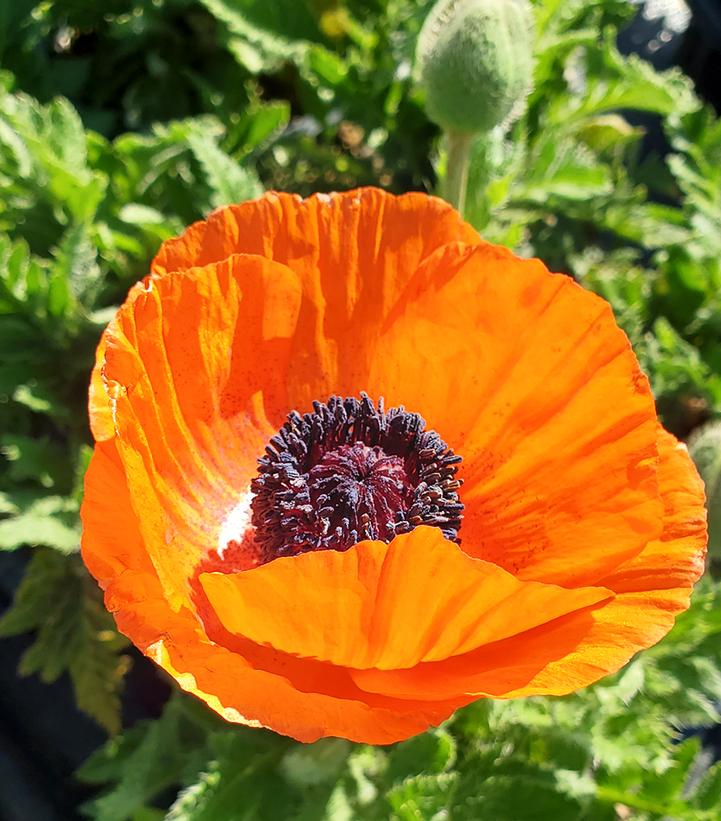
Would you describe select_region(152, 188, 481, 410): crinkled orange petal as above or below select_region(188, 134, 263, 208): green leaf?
below


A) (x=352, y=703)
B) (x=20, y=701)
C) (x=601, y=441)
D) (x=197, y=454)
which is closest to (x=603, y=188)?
(x=601, y=441)

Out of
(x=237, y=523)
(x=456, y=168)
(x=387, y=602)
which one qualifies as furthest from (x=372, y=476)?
(x=456, y=168)

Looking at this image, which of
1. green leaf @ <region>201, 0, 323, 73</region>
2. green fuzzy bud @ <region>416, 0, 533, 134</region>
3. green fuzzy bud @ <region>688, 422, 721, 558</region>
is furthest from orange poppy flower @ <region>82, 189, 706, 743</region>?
green leaf @ <region>201, 0, 323, 73</region>

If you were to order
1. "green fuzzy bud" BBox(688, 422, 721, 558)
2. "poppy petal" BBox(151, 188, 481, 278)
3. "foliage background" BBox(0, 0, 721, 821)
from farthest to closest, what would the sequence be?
"green fuzzy bud" BBox(688, 422, 721, 558) < "foliage background" BBox(0, 0, 721, 821) < "poppy petal" BBox(151, 188, 481, 278)

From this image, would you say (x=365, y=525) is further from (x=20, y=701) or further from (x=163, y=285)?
(x=20, y=701)

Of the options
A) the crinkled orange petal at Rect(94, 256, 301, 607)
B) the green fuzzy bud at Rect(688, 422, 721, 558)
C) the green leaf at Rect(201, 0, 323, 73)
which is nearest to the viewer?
the crinkled orange petal at Rect(94, 256, 301, 607)

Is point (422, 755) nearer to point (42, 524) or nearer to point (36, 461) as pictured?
point (42, 524)

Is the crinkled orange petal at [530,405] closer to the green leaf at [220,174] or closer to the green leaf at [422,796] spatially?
the green leaf at [422,796]

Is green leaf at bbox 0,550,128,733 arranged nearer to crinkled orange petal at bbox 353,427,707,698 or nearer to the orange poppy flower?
the orange poppy flower
